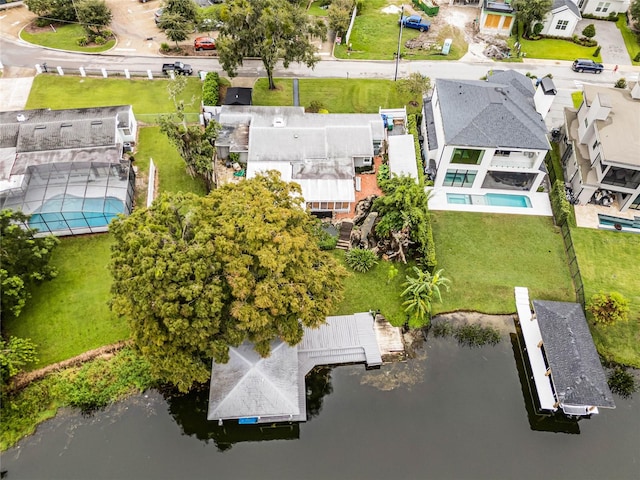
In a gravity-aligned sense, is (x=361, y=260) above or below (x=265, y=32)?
below

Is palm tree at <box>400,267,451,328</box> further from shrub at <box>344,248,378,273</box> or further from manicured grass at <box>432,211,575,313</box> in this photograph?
shrub at <box>344,248,378,273</box>

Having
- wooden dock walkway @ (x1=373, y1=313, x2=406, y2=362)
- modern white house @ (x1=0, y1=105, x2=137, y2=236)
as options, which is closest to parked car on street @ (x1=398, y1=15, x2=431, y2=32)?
modern white house @ (x1=0, y1=105, x2=137, y2=236)

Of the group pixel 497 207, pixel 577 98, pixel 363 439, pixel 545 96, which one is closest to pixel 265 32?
pixel 545 96

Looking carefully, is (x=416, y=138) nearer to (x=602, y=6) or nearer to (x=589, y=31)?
(x=589, y=31)

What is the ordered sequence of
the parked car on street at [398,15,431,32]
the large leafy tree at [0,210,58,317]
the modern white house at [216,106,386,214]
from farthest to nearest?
the parked car on street at [398,15,431,32]
the modern white house at [216,106,386,214]
the large leafy tree at [0,210,58,317]

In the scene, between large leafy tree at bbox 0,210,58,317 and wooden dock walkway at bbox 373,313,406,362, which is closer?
large leafy tree at bbox 0,210,58,317

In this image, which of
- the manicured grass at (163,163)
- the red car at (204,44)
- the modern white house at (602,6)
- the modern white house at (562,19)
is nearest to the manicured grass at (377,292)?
the manicured grass at (163,163)

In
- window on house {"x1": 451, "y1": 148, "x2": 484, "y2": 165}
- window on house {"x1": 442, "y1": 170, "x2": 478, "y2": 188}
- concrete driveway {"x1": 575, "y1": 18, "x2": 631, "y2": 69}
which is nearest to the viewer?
window on house {"x1": 451, "y1": 148, "x2": 484, "y2": 165}

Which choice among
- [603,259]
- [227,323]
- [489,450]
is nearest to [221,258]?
[227,323]

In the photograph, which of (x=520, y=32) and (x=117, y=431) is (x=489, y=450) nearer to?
(x=117, y=431)
